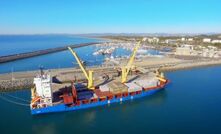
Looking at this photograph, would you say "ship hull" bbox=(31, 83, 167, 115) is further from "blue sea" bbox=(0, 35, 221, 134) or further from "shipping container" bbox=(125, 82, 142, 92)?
"shipping container" bbox=(125, 82, 142, 92)

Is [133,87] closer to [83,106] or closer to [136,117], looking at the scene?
[136,117]

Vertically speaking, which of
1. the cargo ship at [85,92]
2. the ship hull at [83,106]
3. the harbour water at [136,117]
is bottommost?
the harbour water at [136,117]

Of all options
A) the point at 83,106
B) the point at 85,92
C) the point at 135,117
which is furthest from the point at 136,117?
the point at 85,92

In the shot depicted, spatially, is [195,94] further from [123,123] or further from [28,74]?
[28,74]

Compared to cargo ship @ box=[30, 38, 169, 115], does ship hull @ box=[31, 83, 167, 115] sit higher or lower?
lower

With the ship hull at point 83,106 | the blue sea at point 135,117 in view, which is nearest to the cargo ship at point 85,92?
the ship hull at point 83,106

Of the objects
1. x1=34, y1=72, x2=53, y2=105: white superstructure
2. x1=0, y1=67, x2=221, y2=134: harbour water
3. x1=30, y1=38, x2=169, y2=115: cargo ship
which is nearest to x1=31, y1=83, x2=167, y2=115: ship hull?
x1=30, y1=38, x2=169, y2=115: cargo ship

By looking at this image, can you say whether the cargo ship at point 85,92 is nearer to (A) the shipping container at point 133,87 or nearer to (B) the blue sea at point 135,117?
(A) the shipping container at point 133,87

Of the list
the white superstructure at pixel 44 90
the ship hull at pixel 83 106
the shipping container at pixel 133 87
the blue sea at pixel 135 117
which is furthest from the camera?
the shipping container at pixel 133 87
